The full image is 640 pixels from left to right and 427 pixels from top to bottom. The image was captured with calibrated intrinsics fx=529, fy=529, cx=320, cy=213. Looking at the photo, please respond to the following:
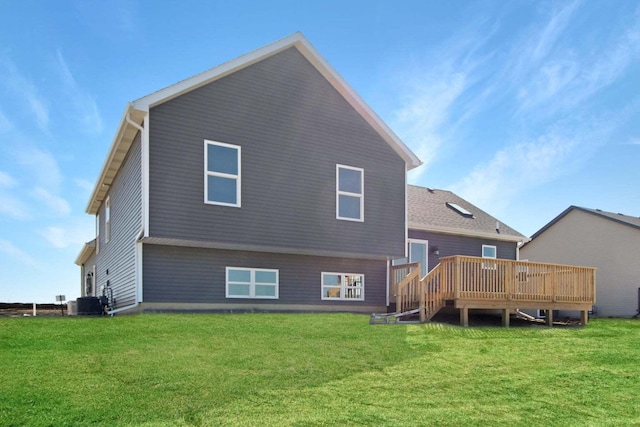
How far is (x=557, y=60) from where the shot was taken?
47.8ft

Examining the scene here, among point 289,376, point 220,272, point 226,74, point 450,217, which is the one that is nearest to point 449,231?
point 450,217

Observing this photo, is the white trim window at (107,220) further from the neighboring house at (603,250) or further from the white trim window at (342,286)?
the neighboring house at (603,250)

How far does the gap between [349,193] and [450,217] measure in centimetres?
716

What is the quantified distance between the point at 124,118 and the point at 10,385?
804cm

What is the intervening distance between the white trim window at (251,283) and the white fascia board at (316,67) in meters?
4.86

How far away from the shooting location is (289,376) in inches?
308

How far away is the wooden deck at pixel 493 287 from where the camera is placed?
1435cm

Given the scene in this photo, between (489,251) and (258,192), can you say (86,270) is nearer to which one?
(258,192)

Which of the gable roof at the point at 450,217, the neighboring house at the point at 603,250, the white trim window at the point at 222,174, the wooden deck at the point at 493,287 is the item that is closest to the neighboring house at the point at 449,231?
the gable roof at the point at 450,217

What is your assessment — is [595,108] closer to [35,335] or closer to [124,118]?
[124,118]

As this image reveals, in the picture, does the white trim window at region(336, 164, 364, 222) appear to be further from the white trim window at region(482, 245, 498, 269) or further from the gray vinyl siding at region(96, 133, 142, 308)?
the white trim window at region(482, 245, 498, 269)

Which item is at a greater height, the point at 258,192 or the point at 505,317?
the point at 258,192

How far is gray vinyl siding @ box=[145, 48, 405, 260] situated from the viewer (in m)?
13.3

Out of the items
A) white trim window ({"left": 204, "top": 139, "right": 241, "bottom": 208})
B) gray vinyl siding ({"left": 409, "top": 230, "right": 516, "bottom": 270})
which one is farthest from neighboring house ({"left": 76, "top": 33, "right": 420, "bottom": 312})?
gray vinyl siding ({"left": 409, "top": 230, "right": 516, "bottom": 270})
